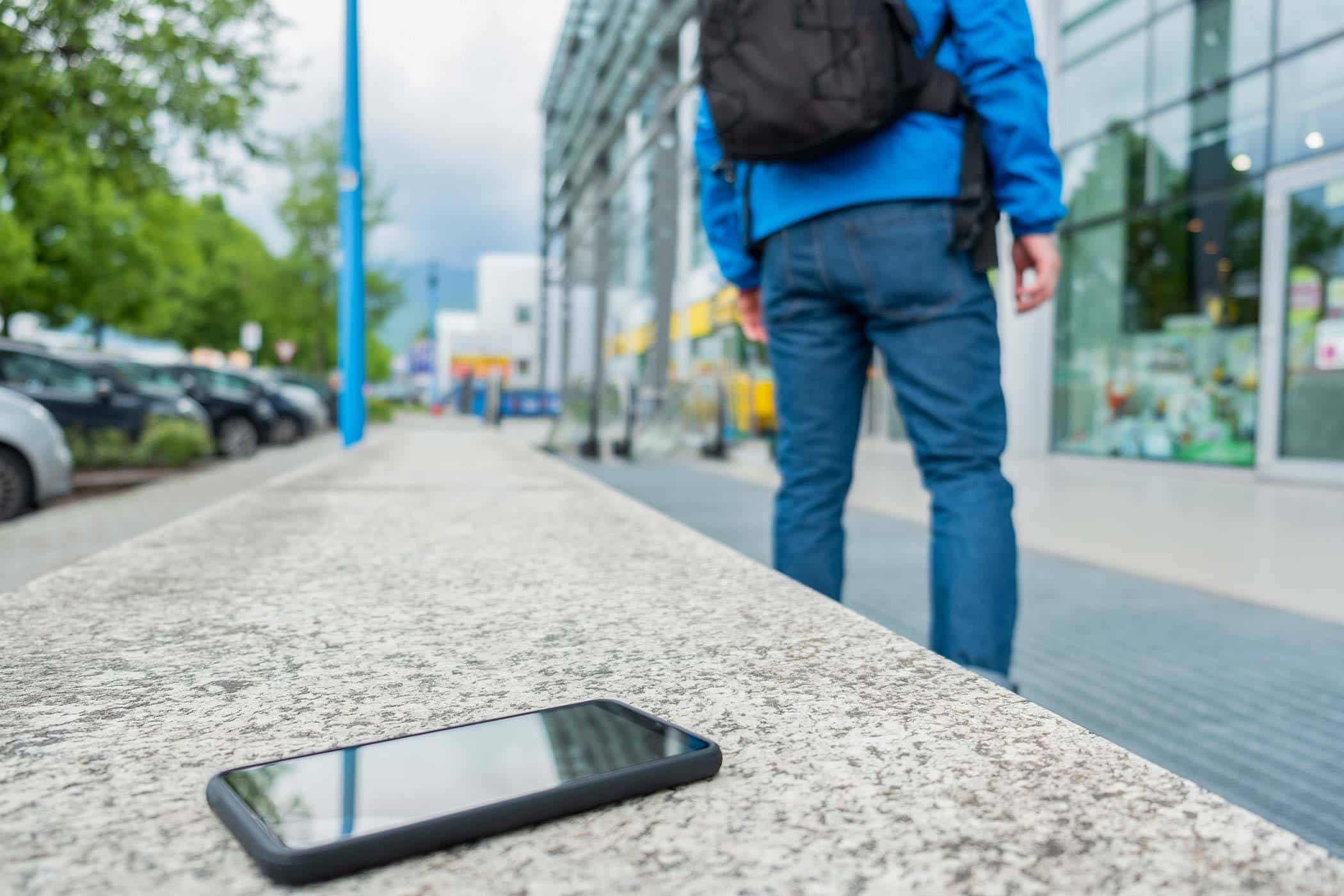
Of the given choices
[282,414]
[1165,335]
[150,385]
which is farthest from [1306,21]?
[282,414]

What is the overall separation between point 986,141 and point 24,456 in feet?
23.6

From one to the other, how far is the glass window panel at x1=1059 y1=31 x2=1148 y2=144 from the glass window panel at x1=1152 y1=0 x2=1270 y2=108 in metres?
0.26

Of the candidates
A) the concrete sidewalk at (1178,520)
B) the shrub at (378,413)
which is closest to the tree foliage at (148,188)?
the shrub at (378,413)

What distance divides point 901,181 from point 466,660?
1.33 meters

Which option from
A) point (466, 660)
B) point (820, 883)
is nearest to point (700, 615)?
point (466, 660)

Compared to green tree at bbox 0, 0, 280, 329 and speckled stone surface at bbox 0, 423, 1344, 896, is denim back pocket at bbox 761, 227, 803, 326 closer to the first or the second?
speckled stone surface at bbox 0, 423, 1344, 896

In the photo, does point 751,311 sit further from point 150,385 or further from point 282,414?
point 282,414

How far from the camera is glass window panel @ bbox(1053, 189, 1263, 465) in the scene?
952cm

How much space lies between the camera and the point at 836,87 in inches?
74.9

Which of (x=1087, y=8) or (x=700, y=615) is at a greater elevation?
(x=1087, y=8)

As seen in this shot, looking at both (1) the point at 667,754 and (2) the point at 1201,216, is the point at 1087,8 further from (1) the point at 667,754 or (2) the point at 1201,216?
(1) the point at 667,754

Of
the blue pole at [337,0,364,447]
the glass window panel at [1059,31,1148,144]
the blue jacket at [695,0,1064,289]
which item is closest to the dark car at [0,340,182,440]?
the blue pole at [337,0,364,447]

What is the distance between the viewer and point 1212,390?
9.87 meters

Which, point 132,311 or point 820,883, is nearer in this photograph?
point 820,883
